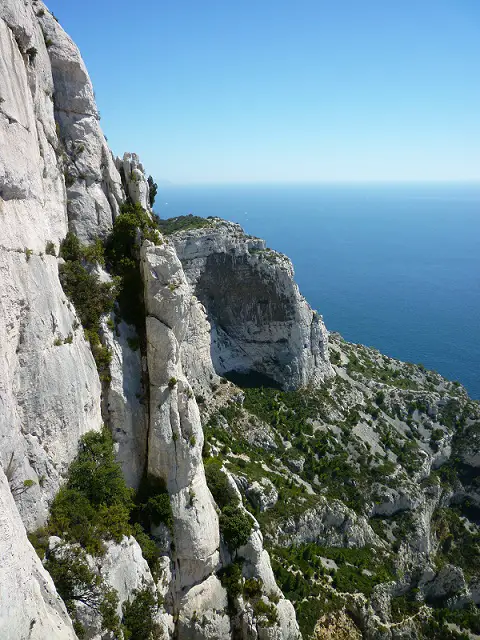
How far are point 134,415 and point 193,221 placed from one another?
4988 centimetres

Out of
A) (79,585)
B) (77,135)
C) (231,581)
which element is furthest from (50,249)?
(231,581)

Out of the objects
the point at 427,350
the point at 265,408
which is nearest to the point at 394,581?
the point at 265,408

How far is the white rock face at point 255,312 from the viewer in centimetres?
6544

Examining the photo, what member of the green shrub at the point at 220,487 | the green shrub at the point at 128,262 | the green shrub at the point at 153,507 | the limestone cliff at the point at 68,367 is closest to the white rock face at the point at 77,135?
the limestone cliff at the point at 68,367

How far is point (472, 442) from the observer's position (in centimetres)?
6975

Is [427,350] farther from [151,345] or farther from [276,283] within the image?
[151,345]

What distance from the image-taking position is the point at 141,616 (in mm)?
21172

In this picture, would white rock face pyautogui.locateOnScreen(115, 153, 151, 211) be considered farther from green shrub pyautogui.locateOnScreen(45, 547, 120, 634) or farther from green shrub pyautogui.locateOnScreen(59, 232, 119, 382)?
green shrub pyautogui.locateOnScreen(45, 547, 120, 634)

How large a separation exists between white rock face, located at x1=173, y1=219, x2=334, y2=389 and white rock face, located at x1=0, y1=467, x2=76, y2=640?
165ft

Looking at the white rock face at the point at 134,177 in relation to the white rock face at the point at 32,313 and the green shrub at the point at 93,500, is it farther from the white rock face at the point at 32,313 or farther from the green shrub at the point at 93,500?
the green shrub at the point at 93,500

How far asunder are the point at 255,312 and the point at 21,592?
56.7m

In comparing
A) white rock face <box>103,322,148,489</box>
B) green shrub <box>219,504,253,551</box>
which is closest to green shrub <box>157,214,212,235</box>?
white rock face <box>103,322,148,489</box>

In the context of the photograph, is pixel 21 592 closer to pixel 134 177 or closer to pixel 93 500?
pixel 93 500

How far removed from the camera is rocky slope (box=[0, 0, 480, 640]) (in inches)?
735
